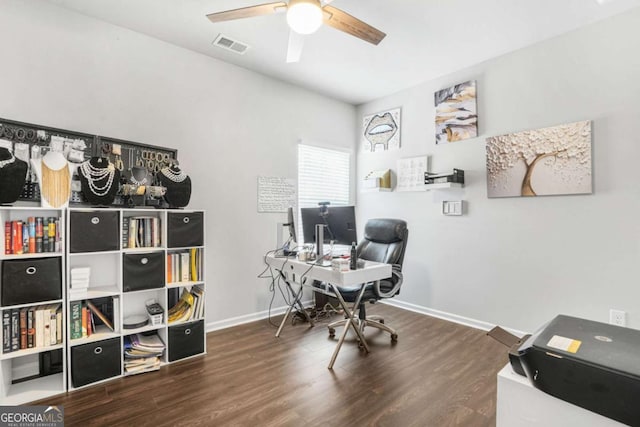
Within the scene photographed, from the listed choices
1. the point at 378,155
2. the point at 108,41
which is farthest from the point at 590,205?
the point at 108,41

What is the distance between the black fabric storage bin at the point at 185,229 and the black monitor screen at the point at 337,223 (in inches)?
38.9

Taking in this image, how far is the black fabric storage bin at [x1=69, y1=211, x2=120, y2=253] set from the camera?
210 cm

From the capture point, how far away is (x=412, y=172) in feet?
12.7

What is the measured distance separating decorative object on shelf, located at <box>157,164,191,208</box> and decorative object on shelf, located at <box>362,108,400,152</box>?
260 centimetres

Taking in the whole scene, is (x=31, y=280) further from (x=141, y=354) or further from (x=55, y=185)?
(x=141, y=354)

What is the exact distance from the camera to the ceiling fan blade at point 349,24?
6.32 feet

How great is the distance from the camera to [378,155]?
4.29 m

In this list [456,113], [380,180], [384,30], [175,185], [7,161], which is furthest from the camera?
[380,180]

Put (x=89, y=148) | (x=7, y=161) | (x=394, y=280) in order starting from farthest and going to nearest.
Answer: (x=394, y=280) < (x=89, y=148) < (x=7, y=161)

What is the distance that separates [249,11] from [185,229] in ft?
5.48

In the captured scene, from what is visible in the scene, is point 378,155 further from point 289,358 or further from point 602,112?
point 289,358

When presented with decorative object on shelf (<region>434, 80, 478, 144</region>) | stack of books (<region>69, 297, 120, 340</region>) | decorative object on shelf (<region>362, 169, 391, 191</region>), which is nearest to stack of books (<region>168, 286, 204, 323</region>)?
stack of books (<region>69, 297, 120, 340</region>)

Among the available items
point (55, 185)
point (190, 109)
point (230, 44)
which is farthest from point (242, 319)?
point (230, 44)

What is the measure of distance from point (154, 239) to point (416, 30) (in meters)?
2.82
